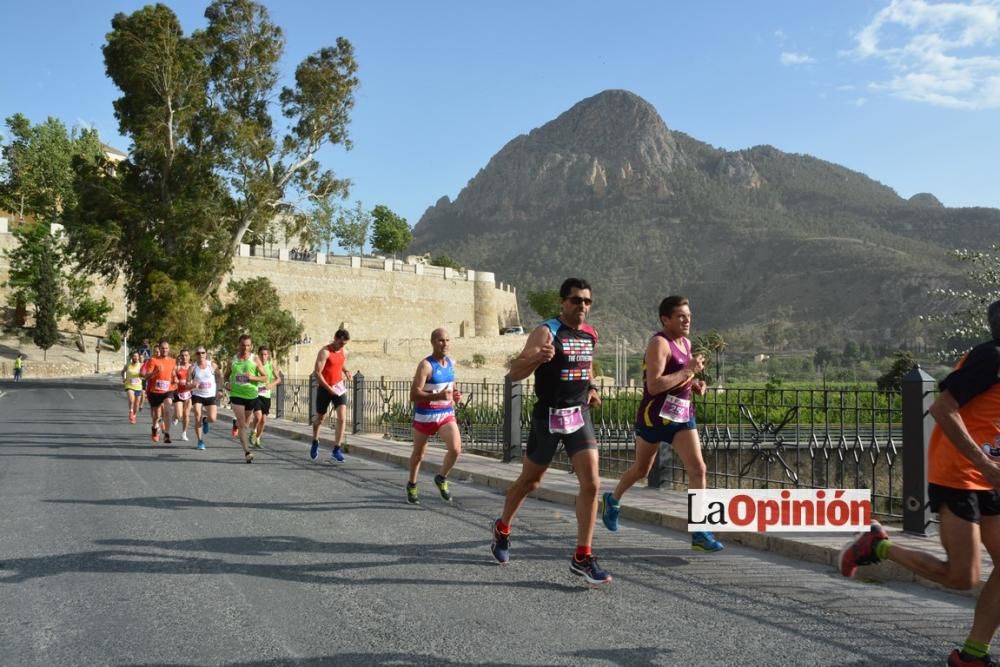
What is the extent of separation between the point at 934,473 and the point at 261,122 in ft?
123

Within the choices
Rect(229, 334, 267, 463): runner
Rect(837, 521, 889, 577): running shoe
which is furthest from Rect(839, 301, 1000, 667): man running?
Rect(229, 334, 267, 463): runner

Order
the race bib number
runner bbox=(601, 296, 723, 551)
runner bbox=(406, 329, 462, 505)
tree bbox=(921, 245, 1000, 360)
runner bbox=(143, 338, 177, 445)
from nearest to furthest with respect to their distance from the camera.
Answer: runner bbox=(601, 296, 723, 551), the race bib number, runner bbox=(406, 329, 462, 505), runner bbox=(143, 338, 177, 445), tree bbox=(921, 245, 1000, 360)

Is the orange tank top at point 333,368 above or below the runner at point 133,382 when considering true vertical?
above

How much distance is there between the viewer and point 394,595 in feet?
16.7

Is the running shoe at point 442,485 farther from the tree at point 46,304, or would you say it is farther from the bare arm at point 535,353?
the tree at point 46,304

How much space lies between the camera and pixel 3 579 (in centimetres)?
542

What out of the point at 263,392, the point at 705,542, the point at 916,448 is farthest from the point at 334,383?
the point at 916,448

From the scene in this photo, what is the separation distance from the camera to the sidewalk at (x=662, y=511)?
233 inches

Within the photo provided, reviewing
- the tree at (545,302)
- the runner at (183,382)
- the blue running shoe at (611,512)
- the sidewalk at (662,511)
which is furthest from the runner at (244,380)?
the tree at (545,302)

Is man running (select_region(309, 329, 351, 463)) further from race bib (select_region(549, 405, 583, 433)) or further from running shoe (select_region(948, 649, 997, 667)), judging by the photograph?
running shoe (select_region(948, 649, 997, 667))

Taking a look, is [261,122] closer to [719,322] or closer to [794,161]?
[719,322]

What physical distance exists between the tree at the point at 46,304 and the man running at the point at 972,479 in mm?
63168

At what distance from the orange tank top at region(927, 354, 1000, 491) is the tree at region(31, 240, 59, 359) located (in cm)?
6317

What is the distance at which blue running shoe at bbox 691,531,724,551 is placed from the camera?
6.44 metres
